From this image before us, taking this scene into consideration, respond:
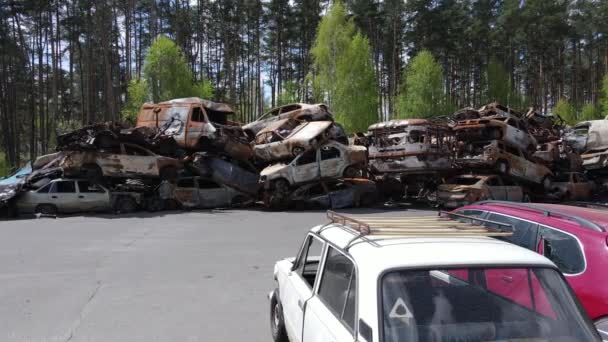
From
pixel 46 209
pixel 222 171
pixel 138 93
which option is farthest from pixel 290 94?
pixel 46 209

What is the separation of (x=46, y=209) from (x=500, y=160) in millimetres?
16842

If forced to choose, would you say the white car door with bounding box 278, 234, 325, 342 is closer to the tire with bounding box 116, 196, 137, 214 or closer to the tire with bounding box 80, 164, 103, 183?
the tire with bounding box 116, 196, 137, 214

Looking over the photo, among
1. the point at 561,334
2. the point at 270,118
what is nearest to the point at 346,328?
the point at 561,334

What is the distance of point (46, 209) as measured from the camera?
57.1 ft

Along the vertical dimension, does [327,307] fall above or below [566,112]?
below

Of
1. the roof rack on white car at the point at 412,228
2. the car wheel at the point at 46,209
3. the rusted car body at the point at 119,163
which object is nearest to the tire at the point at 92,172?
the rusted car body at the point at 119,163

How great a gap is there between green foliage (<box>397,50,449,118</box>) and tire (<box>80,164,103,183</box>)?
27603 mm

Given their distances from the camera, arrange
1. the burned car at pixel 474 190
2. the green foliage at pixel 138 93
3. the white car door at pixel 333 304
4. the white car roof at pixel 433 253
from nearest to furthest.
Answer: the white car roof at pixel 433 253, the white car door at pixel 333 304, the burned car at pixel 474 190, the green foliage at pixel 138 93

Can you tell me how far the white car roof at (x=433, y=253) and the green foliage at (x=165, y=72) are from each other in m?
32.1

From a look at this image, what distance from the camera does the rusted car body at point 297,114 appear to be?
2211 cm

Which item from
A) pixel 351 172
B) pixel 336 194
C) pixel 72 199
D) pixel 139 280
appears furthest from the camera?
pixel 336 194

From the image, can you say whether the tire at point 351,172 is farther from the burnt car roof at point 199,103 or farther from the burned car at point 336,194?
the burnt car roof at point 199,103

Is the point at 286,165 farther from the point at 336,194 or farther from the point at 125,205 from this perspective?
the point at 125,205

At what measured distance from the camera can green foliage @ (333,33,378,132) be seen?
36.3 metres
